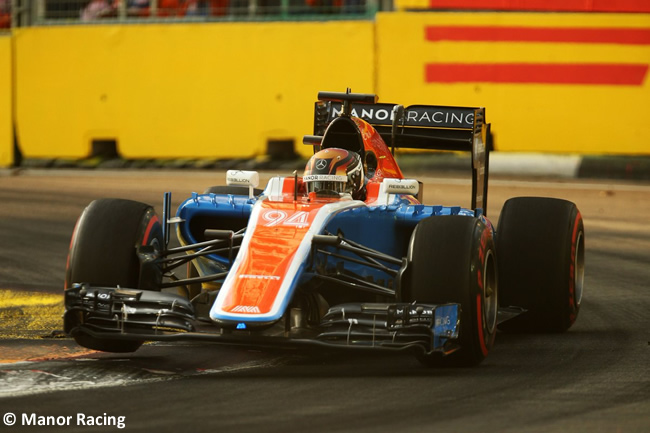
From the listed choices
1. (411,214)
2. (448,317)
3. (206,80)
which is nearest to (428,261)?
(448,317)

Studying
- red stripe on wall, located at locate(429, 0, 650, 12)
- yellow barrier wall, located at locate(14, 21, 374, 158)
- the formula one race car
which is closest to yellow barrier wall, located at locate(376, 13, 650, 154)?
red stripe on wall, located at locate(429, 0, 650, 12)

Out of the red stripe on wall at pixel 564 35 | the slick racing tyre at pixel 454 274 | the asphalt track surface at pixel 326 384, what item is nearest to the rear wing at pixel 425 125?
the asphalt track surface at pixel 326 384

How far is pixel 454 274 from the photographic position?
23.6 ft

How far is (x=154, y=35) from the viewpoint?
1908cm

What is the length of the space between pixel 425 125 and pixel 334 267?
2.47 m

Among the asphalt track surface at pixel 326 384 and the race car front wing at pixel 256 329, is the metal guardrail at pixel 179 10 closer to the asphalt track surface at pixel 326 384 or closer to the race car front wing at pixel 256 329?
the asphalt track surface at pixel 326 384

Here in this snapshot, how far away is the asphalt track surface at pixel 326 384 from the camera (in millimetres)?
6059

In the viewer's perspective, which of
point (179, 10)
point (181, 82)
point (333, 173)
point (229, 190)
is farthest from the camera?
point (179, 10)

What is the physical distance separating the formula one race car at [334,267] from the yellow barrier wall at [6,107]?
36.4 feet

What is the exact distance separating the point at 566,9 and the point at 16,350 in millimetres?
11839

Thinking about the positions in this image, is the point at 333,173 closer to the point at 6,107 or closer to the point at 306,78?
the point at 306,78

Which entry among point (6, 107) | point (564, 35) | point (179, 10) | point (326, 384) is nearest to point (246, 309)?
point (326, 384)

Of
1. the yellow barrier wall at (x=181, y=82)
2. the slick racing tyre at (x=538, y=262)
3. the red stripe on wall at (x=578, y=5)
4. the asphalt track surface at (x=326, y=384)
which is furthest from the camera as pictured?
the yellow barrier wall at (x=181, y=82)

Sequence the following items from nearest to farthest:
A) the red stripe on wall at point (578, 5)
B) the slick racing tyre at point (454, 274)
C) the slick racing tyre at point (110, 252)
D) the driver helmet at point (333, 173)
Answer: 1. the slick racing tyre at point (454, 274)
2. the slick racing tyre at point (110, 252)
3. the driver helmet at point (333, 173)
4. the red stripe on wall at point (578, 5)
